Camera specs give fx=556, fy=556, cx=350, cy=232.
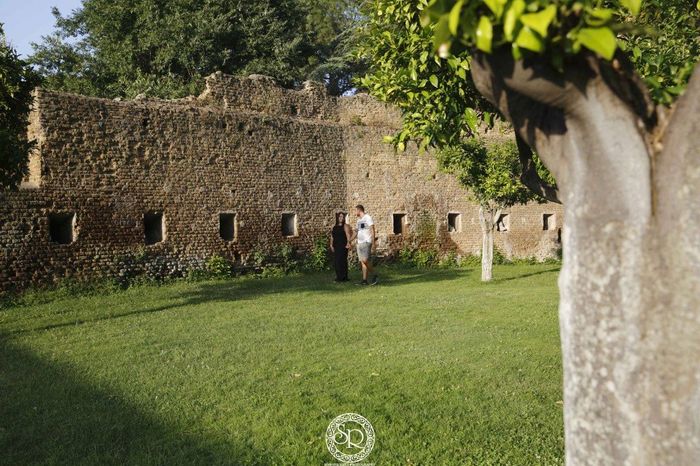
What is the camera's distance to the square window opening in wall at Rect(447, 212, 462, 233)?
786 inches

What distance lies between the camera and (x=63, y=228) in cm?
1244

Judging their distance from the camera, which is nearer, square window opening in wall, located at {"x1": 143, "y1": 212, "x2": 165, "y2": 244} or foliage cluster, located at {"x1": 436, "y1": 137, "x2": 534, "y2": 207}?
foliage cluster, located at {"x1": 436, "y1": 137, "x2": 534, "y2": 207}

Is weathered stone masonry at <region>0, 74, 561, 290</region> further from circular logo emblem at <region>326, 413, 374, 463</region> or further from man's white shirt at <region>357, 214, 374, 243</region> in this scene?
circular logo emblem at <region>326, 413, 374, 463</region>

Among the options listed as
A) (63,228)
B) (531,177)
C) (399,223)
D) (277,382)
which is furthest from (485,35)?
(399,223)

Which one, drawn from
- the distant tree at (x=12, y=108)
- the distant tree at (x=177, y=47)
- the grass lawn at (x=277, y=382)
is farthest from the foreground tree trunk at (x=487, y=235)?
the distant tree at (x=177, y=47)

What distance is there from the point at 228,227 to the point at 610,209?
1411 cm

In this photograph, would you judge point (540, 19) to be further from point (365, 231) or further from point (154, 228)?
point (154, 228)

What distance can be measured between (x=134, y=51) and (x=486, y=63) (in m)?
27.3

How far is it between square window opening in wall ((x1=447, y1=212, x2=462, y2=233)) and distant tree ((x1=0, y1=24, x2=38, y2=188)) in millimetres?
14199

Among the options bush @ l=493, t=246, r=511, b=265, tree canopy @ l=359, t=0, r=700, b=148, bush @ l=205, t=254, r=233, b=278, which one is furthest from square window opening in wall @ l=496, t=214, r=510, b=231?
tree canopy @ l=359, t=0, r=700, b=148

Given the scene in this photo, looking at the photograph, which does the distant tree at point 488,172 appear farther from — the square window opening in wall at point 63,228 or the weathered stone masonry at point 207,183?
the square window opening in wall at point 63,228

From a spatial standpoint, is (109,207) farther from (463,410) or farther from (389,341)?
(463,410)

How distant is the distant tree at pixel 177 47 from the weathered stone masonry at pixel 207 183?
8.77 m

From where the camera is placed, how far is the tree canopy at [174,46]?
2480 centimetres
